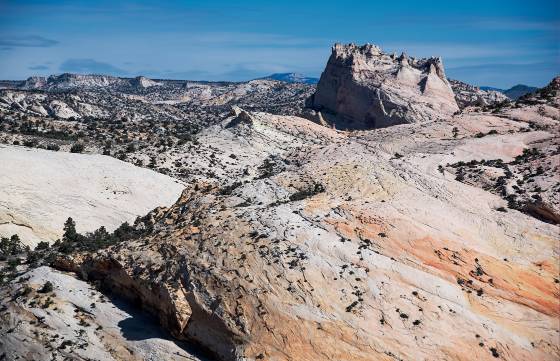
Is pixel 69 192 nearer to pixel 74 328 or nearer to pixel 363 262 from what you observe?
pixel 74 328

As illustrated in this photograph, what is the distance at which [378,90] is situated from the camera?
90.5 m

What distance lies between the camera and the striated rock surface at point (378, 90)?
8631cm

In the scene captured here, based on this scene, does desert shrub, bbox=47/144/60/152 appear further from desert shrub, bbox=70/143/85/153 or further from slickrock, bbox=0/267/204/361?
slickrock, bbox=0/267/204/361

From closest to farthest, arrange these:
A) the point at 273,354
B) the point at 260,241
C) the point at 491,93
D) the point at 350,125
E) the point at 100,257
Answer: the point at 273,354 → the point at 260,241 → the point at 100,257 → the point at 350,125 → the point at 491,93

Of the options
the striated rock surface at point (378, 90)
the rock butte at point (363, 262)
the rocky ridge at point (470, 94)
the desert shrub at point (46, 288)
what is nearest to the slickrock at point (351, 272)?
the rock butte at point (363, 262)

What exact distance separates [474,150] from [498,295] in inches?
744

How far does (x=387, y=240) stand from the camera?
29594 millimetres

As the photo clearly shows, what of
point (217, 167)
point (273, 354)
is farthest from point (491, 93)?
point (273, 354)

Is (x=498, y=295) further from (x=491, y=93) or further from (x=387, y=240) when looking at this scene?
(x=491, y=93)

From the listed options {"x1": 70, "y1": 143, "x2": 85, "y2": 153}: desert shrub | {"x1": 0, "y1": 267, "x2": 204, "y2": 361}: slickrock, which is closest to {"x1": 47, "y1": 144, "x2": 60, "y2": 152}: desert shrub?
{"x1": 70, "y1": 143, "x2": 85, "y2": 153}: desert shrub

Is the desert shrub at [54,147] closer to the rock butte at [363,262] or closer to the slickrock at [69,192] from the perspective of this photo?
the slickrock at [69,192]

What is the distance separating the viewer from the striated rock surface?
8631 cm

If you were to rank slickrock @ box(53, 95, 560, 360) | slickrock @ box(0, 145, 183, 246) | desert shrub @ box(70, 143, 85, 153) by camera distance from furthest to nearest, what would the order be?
desert shrub @ box(70, 143, 85, 153)
slickrock @ box(0, 145, 183, 246)
slickrock @ box(53, 95, 560, 360)

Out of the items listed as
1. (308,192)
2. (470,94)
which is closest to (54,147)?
(308,192)
